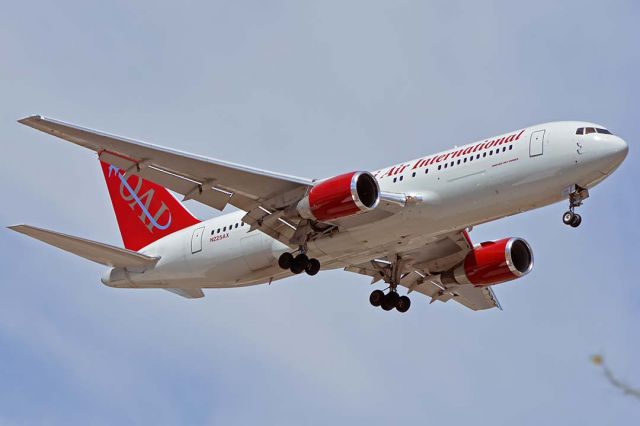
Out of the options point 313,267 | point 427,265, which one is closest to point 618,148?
point 427,265

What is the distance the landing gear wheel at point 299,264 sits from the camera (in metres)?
38.7

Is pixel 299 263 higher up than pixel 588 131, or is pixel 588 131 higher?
pixel 588 131

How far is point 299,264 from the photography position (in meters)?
38.7

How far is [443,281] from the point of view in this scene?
143 ft

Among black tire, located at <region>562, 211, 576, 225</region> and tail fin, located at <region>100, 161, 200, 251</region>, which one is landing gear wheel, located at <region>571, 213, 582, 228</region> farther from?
tail fin, located at <region>100, 161, 200, 251</region>

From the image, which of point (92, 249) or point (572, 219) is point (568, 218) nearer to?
point (572, 219)

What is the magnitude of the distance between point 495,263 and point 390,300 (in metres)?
4.08

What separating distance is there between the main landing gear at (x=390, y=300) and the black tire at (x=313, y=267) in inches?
210

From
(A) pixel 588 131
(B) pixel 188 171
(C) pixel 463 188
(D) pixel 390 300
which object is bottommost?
(B) pixel 188 171

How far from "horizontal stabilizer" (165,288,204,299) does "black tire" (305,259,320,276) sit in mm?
5955

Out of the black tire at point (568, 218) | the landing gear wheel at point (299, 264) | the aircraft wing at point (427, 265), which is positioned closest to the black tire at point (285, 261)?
the landing gear wheel at point (299, 264)

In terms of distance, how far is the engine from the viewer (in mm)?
42781

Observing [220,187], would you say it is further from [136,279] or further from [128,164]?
[136,279]

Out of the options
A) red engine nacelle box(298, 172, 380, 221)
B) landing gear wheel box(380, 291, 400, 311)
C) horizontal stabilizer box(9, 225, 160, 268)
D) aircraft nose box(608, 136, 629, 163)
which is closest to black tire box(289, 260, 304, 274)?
red engine nacelle box(298, 172, 380, 221)
